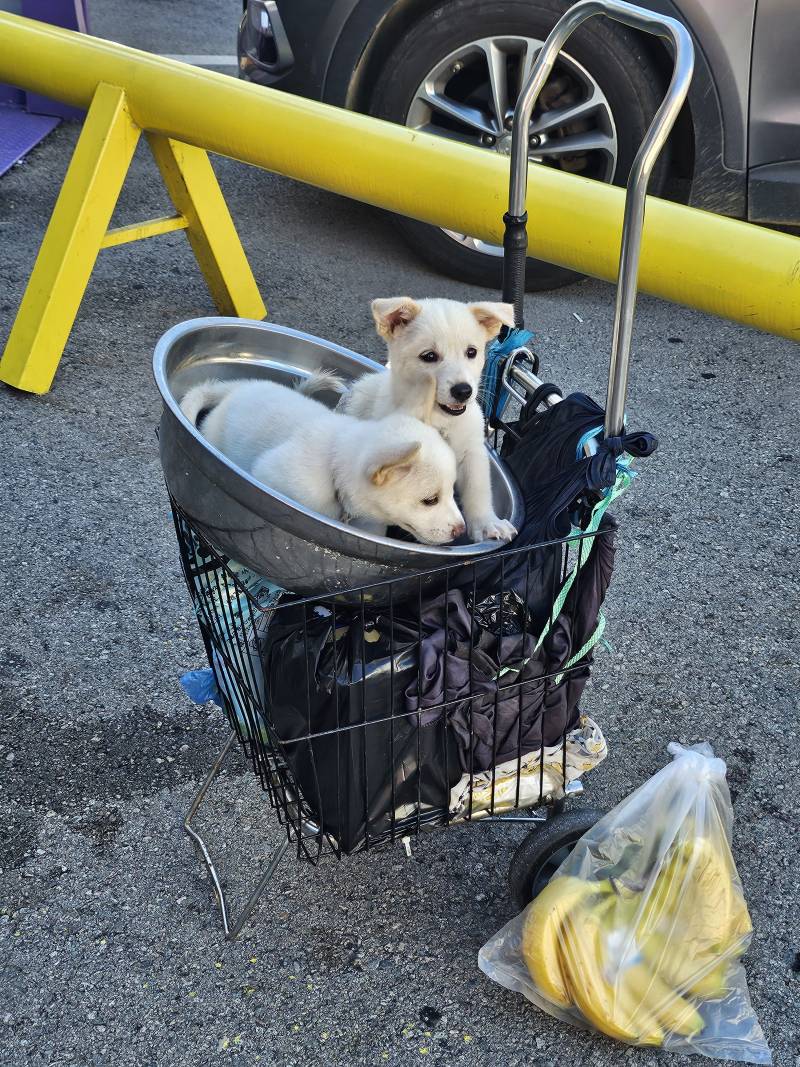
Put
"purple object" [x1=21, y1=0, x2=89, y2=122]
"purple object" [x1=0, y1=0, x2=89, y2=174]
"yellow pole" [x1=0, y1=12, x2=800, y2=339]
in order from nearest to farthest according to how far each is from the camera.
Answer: "yellow pole" [x1=0, y1=12, x2=800, y2=339] < "purple object" [x1=0, y1=0, x2=89, y2=174] < "purple object" [x1=21, y1=0, x2=89, y2=122]

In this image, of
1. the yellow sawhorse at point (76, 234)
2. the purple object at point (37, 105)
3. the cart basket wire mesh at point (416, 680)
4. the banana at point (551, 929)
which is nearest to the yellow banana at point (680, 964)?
the banana at point (551, 929)

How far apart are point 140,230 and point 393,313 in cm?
228

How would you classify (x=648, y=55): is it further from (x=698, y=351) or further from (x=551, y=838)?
(x=551, y=838)

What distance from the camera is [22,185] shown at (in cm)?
617

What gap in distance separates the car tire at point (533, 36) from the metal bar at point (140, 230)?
1171mm

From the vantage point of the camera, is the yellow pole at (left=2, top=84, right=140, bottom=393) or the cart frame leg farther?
the yellow pole at (left=2, top=84, right=140, bottom=393)

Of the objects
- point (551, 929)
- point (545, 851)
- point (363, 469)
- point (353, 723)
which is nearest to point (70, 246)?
point (363, 469)

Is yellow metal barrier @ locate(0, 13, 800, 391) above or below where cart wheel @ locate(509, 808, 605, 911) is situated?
above

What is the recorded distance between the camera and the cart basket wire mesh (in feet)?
6.73

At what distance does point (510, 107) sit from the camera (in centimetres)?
512

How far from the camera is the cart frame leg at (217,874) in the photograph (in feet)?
7.84

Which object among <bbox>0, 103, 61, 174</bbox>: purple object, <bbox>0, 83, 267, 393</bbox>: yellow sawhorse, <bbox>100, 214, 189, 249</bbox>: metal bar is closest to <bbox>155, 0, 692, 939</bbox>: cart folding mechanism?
<bbox>0, 83, 267, 393</bbox>: yellow sawhorse

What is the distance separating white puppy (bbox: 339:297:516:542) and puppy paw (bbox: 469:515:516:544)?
0.55ft

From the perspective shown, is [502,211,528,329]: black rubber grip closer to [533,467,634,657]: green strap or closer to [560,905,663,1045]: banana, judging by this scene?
[533,467,634,657]: green strap
